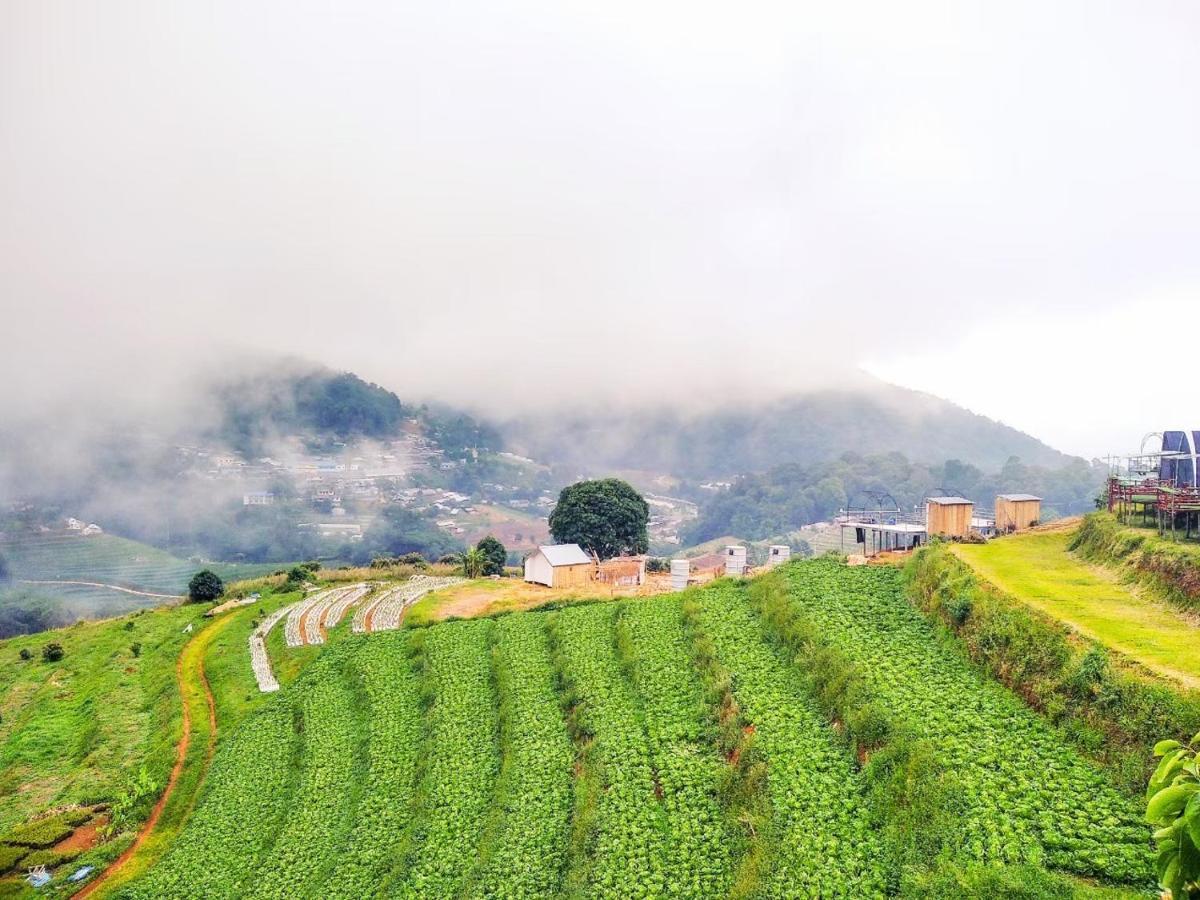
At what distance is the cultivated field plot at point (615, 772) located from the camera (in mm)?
16578

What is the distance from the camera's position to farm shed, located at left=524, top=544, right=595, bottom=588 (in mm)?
49406

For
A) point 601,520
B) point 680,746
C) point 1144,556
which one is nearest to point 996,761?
point 680,746

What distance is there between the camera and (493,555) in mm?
67250

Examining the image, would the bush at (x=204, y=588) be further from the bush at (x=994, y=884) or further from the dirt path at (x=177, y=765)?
the bush at (x=994, y=884)

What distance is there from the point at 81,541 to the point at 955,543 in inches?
6241

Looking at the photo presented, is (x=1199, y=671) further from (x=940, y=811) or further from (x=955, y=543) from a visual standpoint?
(x=955, y=543)

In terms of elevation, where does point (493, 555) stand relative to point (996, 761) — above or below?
below

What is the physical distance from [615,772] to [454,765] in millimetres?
7289

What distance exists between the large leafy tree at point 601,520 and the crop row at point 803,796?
137 feet

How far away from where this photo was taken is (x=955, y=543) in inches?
1267

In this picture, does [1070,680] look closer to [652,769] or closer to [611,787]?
[652,769]

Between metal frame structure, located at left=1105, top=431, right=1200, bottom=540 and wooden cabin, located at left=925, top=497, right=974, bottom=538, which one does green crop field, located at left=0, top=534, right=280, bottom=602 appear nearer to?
wooden cabin, located at left=925, top=497, right=974, bottom=538

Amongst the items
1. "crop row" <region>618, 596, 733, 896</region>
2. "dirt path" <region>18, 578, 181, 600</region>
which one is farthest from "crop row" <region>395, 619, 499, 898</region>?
"dirt path" <region>18, 578, 181, 600</region>

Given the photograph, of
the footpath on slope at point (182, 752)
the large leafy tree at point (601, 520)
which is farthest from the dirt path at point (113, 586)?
the large leafy tree at point (601, 520)
